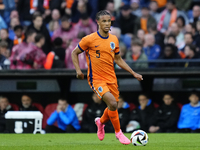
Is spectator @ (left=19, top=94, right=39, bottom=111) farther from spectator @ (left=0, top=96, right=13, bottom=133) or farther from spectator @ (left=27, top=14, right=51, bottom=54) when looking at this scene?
spectator @ (left=27, top=14, right=51, bottom=54)

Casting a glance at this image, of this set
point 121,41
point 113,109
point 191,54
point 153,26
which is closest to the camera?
point 113,109

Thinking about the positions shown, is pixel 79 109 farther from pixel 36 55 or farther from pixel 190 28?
pixel 190 28

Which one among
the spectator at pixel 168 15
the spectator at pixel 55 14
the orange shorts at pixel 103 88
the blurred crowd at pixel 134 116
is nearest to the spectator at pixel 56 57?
the blurred crowd at pixel 134 116

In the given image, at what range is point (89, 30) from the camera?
12.3 m

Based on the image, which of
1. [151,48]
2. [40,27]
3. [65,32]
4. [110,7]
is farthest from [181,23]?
[40,27]

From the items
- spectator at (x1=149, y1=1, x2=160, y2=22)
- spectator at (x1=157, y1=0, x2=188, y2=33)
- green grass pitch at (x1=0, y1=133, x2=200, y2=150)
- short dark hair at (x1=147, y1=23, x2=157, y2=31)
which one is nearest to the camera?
green grass pitch at (x1=0, y1=133, x2=200, y2=150)

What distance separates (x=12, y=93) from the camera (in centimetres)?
1227

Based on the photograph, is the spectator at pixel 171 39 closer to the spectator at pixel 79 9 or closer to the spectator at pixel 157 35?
the spectator at pixel 157 35

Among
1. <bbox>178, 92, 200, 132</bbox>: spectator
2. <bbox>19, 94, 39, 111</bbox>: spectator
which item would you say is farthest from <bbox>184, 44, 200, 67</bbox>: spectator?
<bbox>19, 94, 39, 111</bbox>: spectator

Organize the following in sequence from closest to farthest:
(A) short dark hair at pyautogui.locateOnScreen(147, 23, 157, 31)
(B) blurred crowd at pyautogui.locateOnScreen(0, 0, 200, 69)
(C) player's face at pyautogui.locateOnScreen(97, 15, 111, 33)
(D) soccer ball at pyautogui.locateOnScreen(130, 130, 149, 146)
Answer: (D) soccer ball at pyautogui.locateOnScreen(130, 130, 149, 146) < (C) player's face at pyautogui.locateOnScreen(97, 15, 111, 33) < (B) blurred crowd at pyautogui.locateOnScreen(0, 0, 200, 69) < (A) short dark hair at pyautogui.locateOnScreen(147, 23, 157, 31)

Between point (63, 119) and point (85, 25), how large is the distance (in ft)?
9.56

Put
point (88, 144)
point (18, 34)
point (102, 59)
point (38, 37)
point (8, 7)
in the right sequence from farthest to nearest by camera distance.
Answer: point (8, 7) < point (18, 34) < point (38, 37) < point (88, 144) < point (102, 59)

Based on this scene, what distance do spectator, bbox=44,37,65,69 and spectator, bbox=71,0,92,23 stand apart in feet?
6.83

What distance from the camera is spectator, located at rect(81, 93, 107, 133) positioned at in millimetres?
11453
